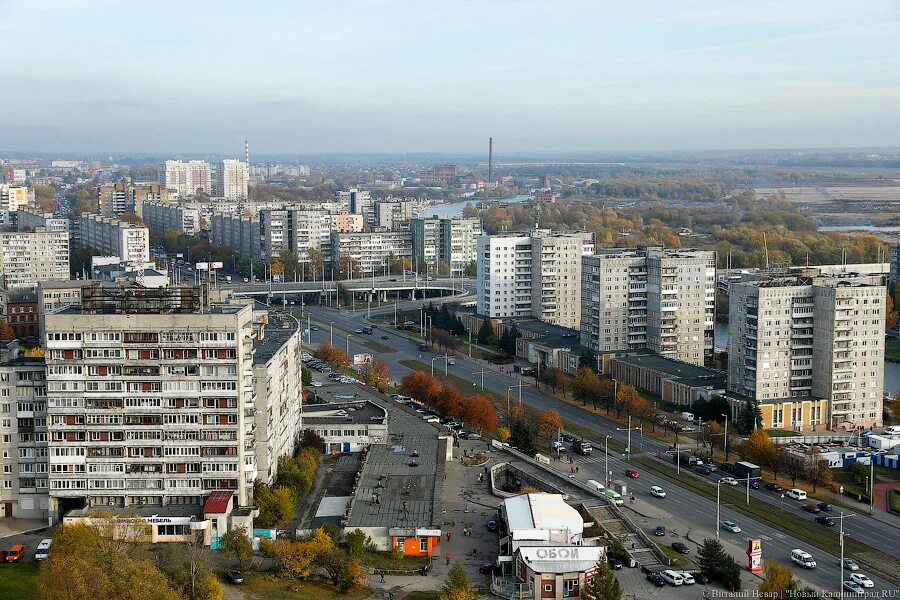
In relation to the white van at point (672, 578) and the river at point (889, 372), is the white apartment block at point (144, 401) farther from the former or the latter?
the river at point (889, 372)

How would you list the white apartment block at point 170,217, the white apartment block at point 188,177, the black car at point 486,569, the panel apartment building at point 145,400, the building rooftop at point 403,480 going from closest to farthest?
the black car at point 486,569
the building rooftop at point 403,480
the panel apartment building at point 145,400
the white apartment block at point 170,217
the white apartment block at point 188,177

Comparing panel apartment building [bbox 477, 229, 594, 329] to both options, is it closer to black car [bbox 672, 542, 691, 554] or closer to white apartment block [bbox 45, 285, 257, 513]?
black car [bbox 672, 542, 691, 554]

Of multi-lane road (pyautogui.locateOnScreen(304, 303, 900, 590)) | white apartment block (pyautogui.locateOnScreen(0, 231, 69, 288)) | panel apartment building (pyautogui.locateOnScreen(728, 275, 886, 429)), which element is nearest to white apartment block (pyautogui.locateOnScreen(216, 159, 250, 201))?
white apartment block (pyautogui.locateOnScreen(0, 231, 69, 288))

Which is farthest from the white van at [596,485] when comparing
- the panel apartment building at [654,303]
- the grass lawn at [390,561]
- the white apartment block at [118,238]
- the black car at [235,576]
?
the white apartment block at [118,238]

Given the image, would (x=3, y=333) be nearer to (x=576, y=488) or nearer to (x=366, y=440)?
(x=366, y=440)

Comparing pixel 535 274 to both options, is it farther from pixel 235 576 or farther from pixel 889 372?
pixel 235 576

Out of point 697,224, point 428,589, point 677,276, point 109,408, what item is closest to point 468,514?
point 428,589
